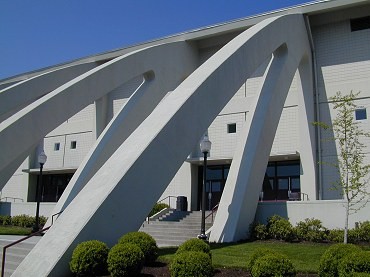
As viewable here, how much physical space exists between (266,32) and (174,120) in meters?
7.71

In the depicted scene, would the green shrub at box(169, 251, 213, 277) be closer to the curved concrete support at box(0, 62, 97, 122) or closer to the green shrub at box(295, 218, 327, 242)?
the green shrub at box(295, 218, 327, 242)

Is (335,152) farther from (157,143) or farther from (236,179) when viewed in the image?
(157,143)

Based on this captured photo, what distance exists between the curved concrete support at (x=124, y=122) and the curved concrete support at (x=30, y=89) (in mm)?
4197

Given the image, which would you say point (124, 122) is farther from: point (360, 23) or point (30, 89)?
point (360, 23)

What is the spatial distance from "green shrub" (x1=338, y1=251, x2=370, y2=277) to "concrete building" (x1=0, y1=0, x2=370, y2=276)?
16.4 feet

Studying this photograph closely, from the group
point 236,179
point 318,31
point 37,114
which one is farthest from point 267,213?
point 318,31

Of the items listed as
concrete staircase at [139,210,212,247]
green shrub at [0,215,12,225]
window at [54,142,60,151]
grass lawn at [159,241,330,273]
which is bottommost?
green shrub at [0,215,12,225]

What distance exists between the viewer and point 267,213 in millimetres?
17219

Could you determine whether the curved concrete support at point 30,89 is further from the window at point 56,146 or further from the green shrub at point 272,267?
the green shrub at point 272,267

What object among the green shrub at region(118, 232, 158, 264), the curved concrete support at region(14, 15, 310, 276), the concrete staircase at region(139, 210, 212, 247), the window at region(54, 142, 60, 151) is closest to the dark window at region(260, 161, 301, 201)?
the concrete staircase at region(139, 210, 212, 247)

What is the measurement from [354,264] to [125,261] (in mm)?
4224

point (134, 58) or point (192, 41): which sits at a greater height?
point (192, 41)

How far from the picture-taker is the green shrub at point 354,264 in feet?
22.8

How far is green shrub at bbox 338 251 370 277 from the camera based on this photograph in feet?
22.8
